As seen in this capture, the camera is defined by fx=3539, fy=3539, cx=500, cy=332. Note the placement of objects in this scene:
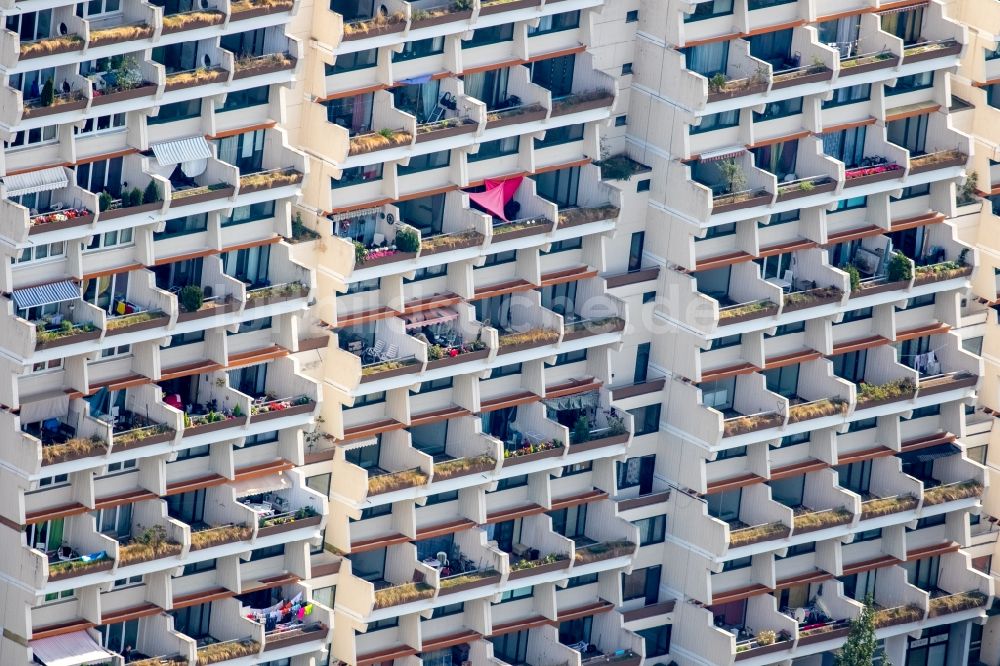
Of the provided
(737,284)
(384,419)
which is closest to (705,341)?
(737,284)

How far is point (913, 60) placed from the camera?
19400 cm

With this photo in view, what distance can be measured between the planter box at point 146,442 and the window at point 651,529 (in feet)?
98.7

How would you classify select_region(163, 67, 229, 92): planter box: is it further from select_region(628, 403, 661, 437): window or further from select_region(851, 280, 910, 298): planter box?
select_region(851, 280, 910, 298): planter box

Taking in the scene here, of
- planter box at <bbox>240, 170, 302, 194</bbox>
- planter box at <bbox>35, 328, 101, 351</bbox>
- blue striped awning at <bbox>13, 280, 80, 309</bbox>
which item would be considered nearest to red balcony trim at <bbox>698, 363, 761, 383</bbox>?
planter box at <bbox>240, 170, 302, 194</bbox>

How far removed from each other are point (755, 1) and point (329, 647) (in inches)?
1633

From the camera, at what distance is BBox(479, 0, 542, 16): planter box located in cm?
18312

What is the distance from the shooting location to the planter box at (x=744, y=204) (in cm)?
18962

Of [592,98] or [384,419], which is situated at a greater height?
[592,98]

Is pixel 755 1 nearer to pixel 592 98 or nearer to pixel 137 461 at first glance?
pixel 592 98

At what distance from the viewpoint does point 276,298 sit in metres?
180

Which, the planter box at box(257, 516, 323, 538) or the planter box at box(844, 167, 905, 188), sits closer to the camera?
the planter box at box(257, 516, 323, 538)

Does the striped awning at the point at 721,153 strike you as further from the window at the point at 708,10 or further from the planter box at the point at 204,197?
the planter box at the point at 204,197

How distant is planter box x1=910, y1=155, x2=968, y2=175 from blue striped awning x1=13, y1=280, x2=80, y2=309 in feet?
161

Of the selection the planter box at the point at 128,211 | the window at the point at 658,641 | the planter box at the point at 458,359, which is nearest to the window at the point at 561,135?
the planter box at the point at 458,359
